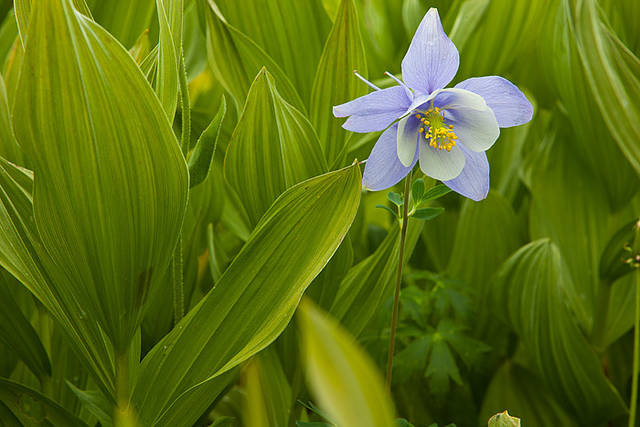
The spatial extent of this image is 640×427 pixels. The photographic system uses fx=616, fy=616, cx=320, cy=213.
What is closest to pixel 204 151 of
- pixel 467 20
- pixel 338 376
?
pixel 338 376

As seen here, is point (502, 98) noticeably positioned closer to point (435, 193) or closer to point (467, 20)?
point (435, 193)

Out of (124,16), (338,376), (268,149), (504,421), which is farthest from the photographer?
(124,16)

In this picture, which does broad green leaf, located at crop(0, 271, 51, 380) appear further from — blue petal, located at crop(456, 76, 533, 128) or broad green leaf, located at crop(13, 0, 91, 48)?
blue petal, located at crop(456, 76, 533, 128)

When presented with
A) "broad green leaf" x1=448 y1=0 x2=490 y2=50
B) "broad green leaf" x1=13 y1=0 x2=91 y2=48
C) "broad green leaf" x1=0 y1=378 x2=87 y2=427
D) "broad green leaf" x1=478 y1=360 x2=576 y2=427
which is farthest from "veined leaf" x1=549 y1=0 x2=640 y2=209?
"broad green leaf" x1=0 y1=378 x2=87 y2=427

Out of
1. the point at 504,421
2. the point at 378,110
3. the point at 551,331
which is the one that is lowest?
the point at 551,331

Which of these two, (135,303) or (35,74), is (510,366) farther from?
(35,74)

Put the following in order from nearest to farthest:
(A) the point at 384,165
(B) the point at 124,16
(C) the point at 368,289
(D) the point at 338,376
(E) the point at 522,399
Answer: (D) the point at 338,376, (A) the point at 384,165, (C) the point at 368,289, (B) the point at 124,16, (E) the point at 522,399
